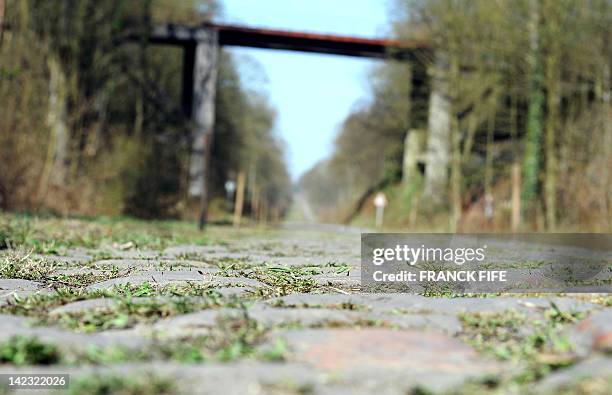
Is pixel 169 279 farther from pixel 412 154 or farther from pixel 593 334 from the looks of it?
pixel 412 154

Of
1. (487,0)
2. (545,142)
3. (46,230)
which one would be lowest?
(46,230)

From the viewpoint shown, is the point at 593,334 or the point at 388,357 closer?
the point at 388,357

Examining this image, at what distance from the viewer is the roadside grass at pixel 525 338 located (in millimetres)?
1903

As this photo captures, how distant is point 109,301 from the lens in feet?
9.44

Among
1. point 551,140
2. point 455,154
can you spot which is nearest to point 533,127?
point 551,140

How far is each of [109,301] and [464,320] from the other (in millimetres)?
1302

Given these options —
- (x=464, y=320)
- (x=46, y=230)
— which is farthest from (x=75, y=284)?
(x=46, y=230)

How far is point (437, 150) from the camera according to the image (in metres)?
27.6

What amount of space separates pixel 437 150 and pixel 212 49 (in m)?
8.76

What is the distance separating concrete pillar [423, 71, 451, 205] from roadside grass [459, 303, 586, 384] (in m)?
22.6

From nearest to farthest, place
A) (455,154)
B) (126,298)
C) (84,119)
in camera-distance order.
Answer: (126,298)
(84,119)
(455,154)

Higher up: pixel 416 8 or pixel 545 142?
pixel 416 8

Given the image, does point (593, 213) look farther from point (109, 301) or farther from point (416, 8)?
point (109, 301)

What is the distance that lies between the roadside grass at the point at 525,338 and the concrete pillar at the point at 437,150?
22.6 metres
